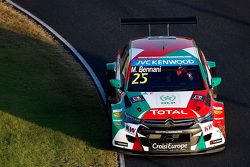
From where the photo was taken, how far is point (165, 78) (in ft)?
51.4

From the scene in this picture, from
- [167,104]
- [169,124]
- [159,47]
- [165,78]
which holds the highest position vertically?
[159,47]

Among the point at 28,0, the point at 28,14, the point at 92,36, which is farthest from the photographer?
the point at 28,0

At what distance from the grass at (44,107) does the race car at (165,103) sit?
2.45 feet

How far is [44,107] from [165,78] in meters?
3.32

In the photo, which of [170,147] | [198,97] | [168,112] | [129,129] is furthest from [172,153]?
[198,97]

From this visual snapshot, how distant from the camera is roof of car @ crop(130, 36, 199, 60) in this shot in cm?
1630

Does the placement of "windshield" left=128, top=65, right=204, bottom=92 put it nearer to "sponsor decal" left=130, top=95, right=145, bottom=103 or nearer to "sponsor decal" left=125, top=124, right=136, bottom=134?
"sponsor decal" left=130, top=95, right=145, bottom=103

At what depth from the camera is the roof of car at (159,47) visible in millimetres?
16297

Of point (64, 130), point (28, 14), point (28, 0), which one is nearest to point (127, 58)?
point (64, 130)

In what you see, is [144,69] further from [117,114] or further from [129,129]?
[129,129]

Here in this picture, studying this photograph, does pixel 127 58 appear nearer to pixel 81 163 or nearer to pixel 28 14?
pixel 81 163

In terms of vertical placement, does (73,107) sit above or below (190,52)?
below

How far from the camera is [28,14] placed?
2500 centimetres

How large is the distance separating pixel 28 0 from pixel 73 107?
1015 cm
